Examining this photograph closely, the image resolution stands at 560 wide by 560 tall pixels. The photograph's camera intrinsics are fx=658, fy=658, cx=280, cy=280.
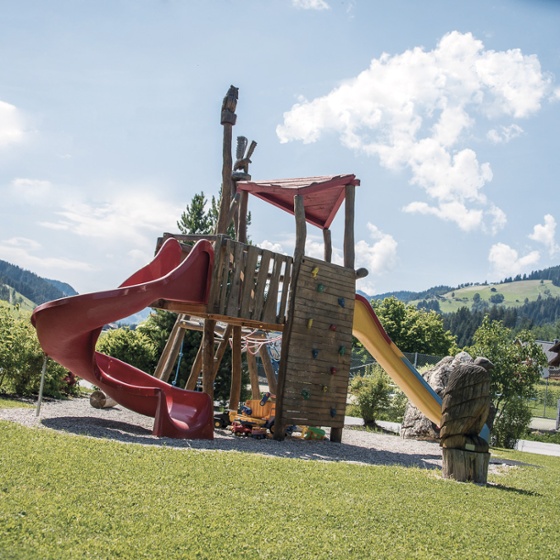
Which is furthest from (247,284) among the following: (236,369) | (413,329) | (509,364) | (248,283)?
(413,329)

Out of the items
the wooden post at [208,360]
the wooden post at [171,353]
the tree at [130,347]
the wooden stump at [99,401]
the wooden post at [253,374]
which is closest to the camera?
the wooden post at [208,360]

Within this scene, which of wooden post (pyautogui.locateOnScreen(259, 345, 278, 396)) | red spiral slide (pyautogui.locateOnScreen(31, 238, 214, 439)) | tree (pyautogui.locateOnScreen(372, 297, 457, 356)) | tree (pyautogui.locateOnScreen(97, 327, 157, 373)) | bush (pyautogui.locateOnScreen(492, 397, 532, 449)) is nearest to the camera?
red spiral slide (pyautogui.locateOnScreen(31, 238, 214, 439))

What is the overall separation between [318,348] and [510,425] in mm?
9535

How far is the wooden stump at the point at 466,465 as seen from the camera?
854cm

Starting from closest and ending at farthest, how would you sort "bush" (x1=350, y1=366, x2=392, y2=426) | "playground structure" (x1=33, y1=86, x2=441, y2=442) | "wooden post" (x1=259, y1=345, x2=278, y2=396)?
"playground structure" (x1=33, y1=86, x2=441, y2=442)
"wooden post" (x1=259, y1=345, x2=278, y2=396)
"bush" (x1=350, y1=366, x2=392, y2=426)

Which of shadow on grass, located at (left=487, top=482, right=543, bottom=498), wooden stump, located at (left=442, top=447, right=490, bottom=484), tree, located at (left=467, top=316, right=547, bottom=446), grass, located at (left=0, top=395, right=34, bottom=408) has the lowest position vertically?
grass, located at (left=0, top=395, right=34, bottom=408)

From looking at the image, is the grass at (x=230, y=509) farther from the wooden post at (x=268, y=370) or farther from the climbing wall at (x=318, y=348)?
the wooden post at (x=268, y=370)

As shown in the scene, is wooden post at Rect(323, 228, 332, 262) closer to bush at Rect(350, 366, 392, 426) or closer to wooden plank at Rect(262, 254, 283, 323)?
wooden plank at Rect(262, 254, 283, 323)

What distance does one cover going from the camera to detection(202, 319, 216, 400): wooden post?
12265 mm

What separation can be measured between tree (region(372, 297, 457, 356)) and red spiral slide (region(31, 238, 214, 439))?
2032 inches

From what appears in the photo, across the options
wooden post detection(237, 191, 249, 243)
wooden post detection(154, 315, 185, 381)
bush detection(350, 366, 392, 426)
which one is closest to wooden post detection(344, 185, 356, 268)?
wooden post detection(237, 191, 249, 243)

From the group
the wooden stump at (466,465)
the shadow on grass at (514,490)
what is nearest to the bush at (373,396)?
the shadow on grass at (514,490)

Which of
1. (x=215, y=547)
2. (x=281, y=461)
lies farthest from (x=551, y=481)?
(x=215, y=547)

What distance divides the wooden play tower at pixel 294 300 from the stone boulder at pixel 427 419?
15.6 ft
